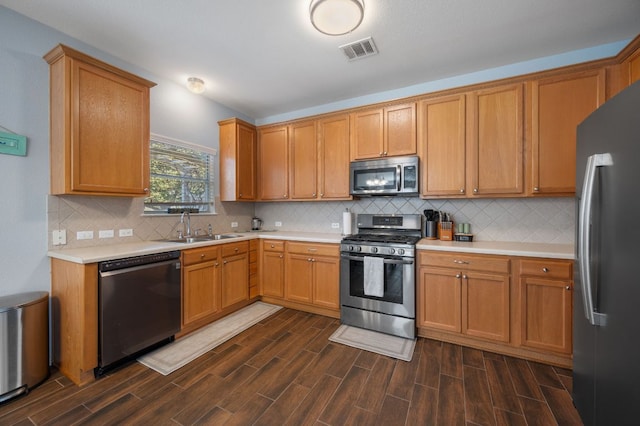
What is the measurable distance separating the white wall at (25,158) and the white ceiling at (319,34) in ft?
0.69

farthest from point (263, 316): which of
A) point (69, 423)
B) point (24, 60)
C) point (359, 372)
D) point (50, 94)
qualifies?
point (24, 60)

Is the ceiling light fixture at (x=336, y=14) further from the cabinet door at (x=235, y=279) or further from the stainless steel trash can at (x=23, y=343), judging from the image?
the stainless steel trash can at (x=23, y=343)

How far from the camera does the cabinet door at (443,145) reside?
2.78 meters

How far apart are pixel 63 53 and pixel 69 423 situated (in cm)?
259

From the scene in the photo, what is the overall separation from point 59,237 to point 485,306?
3.79 metres

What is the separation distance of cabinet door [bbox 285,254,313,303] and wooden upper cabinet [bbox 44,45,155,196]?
1.81 metres

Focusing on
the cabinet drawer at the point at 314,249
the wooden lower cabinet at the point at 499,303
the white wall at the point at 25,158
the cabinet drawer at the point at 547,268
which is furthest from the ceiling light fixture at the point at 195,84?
the cabinet drawer at the point at 547,268

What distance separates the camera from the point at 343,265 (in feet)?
9.92

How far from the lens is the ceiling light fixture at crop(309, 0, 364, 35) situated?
1.83m

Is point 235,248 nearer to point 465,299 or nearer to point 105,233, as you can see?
point 105,233

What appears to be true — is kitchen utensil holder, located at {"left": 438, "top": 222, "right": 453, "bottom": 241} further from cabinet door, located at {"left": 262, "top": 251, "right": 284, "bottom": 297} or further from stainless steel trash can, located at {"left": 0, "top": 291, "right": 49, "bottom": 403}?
stainless steel trash can, located at {"left": 0, "top": 291, "right": 49, "bottom": 403}

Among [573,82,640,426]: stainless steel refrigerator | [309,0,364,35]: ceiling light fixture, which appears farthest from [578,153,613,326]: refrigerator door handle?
[309,0,364,35]: ceiling light fixture

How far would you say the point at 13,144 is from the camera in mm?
2037

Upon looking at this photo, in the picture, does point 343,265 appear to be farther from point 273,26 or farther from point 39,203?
point 39,203
